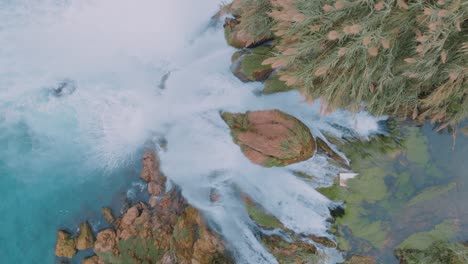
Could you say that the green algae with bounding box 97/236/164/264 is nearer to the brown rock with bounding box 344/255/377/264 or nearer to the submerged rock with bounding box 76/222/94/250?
the submerged rock with bounding box 76/222/94/250

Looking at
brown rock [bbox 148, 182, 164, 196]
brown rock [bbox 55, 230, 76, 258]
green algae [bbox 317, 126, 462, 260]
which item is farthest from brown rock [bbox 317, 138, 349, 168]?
brown rock [bbox 55, 230, 76, 258]

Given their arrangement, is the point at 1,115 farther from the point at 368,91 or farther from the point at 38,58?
the point at 368,91

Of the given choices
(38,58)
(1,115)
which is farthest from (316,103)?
(1,115)

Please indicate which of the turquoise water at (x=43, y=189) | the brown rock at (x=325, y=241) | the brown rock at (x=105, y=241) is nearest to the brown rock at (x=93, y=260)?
the brown rock at (x=105, y=241)

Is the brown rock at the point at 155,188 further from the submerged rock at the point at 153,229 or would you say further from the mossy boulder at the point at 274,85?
the mossy boulder at the point at 274,85

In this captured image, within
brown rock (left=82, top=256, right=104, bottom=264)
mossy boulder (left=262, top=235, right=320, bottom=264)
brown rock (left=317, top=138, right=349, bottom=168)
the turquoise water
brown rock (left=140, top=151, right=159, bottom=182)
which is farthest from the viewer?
the turquoise water

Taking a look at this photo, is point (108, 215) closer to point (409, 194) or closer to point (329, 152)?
point (329, 152)
